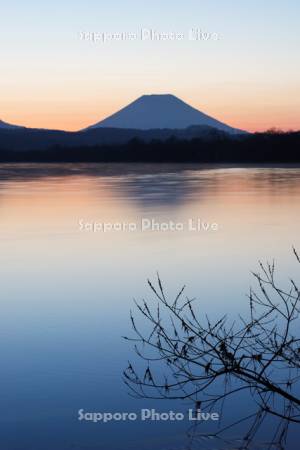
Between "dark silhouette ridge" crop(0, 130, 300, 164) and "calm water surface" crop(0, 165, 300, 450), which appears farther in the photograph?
"dark silhouette ridge" crop(0, 130, 300, 164)

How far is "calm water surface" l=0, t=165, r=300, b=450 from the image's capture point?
4465 mm

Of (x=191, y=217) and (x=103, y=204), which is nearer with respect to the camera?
(x=191, y=217)

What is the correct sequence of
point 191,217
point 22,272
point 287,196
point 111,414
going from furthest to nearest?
point 287,196
point 191,217
point 22,272
point 111,414

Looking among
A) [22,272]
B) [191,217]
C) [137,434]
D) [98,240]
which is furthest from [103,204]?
[137,434]

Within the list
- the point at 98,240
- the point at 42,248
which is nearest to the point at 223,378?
the point at 42,248

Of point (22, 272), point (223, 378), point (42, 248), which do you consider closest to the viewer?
point (223, 378)

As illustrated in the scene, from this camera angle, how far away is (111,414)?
183 inches

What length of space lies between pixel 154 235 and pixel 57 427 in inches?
407

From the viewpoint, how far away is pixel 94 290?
8.95 meters

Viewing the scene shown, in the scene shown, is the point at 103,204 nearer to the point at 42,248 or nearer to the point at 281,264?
the point at 42,248

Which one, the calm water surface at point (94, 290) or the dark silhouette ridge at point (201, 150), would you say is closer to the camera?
the calm water surface at point (94, 290)

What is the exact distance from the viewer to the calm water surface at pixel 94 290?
14.6 ft

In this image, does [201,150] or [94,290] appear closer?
[94,290]

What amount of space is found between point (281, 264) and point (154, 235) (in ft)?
14.3
